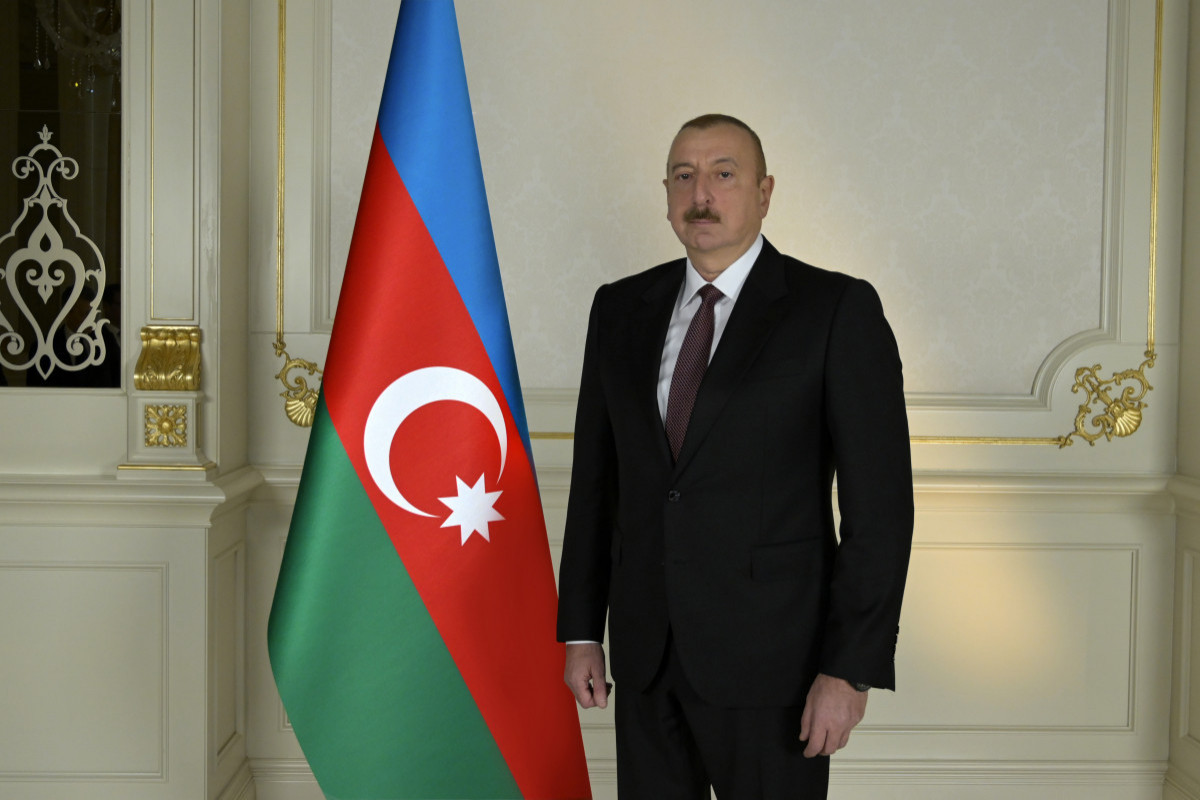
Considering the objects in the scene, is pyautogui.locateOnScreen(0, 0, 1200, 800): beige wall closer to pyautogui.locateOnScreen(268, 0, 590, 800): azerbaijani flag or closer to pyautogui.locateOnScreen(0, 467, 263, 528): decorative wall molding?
pyautogui.locateOnScreen(0, 467, 263, 528): decorative wall molding

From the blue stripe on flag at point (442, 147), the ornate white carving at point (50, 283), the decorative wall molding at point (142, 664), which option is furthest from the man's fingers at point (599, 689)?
the ornate white carving at point (50, 283)

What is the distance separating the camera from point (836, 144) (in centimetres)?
258

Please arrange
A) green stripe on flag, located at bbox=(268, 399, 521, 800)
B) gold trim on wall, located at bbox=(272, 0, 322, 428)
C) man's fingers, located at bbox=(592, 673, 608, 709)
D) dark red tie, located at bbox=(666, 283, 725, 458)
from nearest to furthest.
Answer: dark red tie, located at bbox=(666, 283, 725, 458) → man's fingers, located at bbox=(592, 673, 608, 709) → green stripe on flag, located at bbox=(268, 399, 521, 800) → gold trim on wall, located at bbox=(272, 0, 322, 428)

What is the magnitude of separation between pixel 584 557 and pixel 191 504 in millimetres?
1079

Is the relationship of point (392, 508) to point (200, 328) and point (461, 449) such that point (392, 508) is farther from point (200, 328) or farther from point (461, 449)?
point (200, 328)

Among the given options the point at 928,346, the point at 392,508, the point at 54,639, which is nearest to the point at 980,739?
the point at 928,346

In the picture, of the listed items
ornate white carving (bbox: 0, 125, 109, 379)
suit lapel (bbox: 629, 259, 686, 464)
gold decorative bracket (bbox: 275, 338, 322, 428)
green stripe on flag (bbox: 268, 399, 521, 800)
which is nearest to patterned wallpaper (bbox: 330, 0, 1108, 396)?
gold decorative bracket (bbox: 275, 338, 322, 428)

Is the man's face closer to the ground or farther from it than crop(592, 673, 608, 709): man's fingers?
farther from it

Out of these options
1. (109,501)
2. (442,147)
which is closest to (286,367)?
(109,501)

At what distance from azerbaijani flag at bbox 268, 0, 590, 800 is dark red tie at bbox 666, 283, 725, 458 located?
494 mm

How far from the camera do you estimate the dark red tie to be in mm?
1492

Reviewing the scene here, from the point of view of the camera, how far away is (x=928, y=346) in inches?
103

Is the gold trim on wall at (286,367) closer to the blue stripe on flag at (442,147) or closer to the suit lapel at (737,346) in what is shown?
the blue stripe on flag at (442,147)

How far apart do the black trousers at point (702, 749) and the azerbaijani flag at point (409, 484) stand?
0.45 metres
